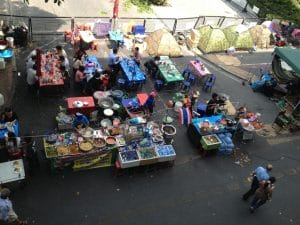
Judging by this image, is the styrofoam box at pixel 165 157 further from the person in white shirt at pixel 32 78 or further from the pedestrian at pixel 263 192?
the person in white shirt at pixel 32 78

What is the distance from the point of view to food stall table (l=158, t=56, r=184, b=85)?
1956 cm

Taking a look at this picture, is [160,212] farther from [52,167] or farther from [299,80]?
[299,80]

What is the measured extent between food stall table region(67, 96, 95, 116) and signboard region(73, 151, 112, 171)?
3.02 meters

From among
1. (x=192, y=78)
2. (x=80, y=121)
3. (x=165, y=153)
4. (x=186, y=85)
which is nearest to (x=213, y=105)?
(x=186, y=85)

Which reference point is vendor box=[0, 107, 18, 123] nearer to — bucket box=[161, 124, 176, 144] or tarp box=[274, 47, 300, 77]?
bucket box=[161, 124, 176, 144]

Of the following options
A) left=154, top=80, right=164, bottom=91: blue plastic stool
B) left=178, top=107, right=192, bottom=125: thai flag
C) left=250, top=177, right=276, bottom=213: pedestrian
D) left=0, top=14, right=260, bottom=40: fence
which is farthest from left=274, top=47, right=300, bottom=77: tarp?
left=250, top=177, right=276, bottom=213: pedestrian

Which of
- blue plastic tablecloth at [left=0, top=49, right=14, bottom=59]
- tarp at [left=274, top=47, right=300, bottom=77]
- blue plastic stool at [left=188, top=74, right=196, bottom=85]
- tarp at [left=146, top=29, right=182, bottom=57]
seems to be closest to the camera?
blue plastic tablecloth at [left=0, top=49, right=14, bottom=59]

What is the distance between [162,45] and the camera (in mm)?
22578

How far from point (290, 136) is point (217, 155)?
16.4 feet

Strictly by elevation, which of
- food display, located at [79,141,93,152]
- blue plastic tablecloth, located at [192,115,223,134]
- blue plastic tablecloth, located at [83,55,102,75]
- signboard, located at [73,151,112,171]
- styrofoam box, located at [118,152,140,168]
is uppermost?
blue plastic tablecloth, located at [83,55,102,75]

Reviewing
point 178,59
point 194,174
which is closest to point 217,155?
point 194,174

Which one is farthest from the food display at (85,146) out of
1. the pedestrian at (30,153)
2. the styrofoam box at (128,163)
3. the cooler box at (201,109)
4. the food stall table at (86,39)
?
the food stall table at (86,39)

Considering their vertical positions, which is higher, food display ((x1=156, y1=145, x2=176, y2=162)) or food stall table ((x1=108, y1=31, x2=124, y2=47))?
food stall table ((x1=108, y1=31, x2=124, y2=47))

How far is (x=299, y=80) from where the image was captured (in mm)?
20438
